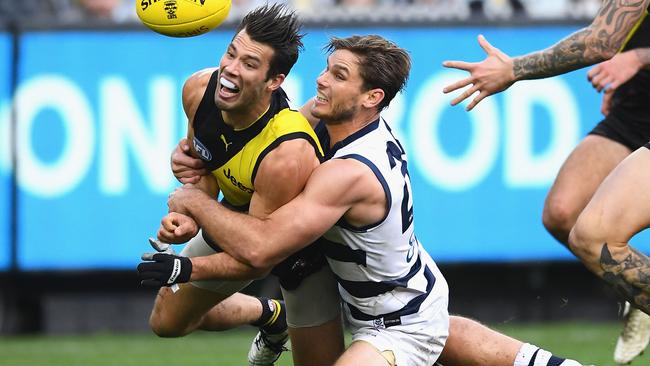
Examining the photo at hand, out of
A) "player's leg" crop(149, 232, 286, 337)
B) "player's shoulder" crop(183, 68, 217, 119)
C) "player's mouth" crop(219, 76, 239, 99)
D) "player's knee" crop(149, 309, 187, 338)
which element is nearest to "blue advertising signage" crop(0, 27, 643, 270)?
"player's leg" crop(149, 232, 286, 337)

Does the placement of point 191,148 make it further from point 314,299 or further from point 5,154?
point 5,154

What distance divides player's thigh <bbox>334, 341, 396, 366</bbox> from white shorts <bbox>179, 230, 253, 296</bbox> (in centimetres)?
77

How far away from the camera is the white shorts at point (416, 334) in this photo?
6824 millimetres

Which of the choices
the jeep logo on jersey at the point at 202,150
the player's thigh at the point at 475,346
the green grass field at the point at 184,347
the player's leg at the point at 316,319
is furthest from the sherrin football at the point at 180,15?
the green grass field at the point at 184,347

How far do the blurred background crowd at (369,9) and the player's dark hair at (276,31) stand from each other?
5.13m

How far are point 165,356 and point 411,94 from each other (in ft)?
11.3

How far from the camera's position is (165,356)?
10.2m

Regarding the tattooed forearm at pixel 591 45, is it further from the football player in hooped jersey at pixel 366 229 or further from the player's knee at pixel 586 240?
the player's knee at pixel 586 240

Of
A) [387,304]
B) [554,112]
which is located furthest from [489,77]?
[554,112]

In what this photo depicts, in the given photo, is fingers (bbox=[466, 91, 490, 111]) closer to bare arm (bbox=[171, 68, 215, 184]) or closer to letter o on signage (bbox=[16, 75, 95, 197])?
bare arm (bbox=[171, 68, 215, 184])

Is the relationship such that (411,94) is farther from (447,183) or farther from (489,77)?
(489,77)

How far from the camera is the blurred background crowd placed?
12.2 meters

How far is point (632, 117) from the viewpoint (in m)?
8.23

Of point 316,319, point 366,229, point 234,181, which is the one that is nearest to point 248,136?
point 234,181
